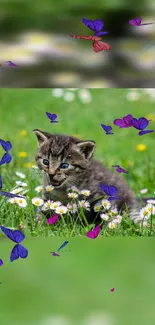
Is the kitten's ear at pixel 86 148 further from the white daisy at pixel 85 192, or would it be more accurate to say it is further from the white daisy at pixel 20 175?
the white daisy at pixel 20 175

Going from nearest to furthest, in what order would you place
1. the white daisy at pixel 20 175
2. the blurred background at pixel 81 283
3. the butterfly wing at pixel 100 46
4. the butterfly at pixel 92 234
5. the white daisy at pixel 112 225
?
the blurred background at pixel 81 283, the butterfly wing at pixel 100 46, the butterfly at pixel 92 234, the white daisy at pixel 112 225, the white daisy at pixel 20 175

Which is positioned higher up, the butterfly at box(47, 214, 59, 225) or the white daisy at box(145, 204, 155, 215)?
the white daisy at box(145, 204, 155, 215)

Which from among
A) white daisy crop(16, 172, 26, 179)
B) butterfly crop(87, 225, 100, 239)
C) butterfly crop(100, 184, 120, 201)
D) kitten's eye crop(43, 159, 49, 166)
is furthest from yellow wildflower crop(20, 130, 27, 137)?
butterfly crop(87, 225, 100, 239)

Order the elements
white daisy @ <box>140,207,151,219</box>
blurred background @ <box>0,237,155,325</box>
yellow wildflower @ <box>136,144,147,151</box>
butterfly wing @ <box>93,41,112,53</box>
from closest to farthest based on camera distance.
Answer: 1. blurred background @ <box>0,237,155,325</box>
2. butterfly wing @ <box>93,41,112,53</box>
3. white daisy @ <box>140,207,151,219</box>
4. yellow wildflower @ <box>136,144,147,151</box>

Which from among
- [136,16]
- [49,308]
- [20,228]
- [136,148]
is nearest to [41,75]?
[136,16]

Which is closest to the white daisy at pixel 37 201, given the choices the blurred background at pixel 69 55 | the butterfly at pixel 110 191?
the butterfly at pixel 110 191

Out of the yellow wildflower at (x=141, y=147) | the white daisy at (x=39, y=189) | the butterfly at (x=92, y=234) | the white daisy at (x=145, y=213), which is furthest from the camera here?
the yellow wildflower at (x=141, y=147)

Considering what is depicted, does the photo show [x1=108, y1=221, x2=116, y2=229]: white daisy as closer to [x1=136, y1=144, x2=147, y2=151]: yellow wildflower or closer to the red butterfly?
the red butterfly
